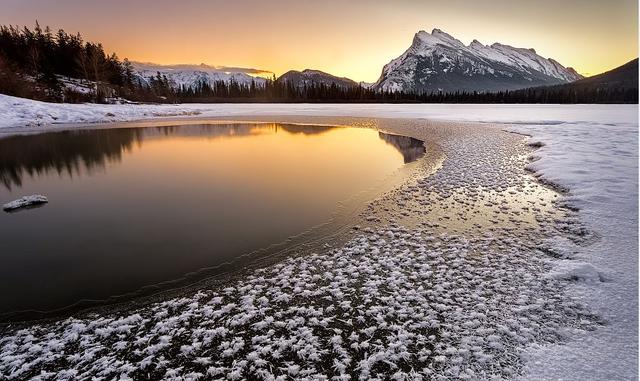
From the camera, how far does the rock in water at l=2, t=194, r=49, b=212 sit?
32.8 ft

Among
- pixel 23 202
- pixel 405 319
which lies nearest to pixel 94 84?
pixel 23 202

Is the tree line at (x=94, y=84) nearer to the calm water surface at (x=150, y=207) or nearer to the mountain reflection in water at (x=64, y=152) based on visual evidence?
the mountain reflection in water at (x=64, y=152)

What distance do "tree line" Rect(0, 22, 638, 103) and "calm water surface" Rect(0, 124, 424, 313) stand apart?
144 ft

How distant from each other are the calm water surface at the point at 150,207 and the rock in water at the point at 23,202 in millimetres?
352

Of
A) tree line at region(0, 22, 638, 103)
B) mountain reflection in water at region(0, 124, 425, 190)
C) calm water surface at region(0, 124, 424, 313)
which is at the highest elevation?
tree line at region(0, 22, 638, 103)

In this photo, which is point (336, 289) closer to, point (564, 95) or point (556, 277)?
point (556, 277)

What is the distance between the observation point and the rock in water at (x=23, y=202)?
9.98 meters

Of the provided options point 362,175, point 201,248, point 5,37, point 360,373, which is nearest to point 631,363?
point 360,373

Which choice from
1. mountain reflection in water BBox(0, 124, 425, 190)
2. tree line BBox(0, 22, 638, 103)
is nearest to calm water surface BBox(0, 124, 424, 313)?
mountain reflection in water BBox(0, 124, 425, 190)

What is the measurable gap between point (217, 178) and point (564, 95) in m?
154

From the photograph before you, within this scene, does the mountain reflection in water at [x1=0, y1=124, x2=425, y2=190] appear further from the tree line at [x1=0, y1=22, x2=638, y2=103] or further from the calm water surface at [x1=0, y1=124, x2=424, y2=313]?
the tree line at [x1=0, y1=22, x2=638, y2=103]

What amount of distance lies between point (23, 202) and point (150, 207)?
4042 mm

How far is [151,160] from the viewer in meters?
18.0

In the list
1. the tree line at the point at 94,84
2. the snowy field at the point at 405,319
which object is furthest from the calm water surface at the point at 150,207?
the tree line at the point at 94,84
